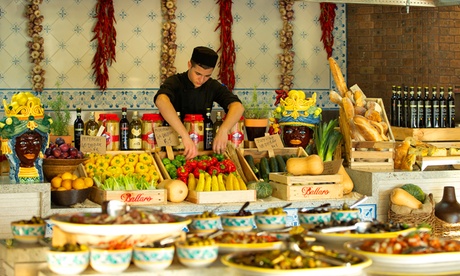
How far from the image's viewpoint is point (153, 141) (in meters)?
6.32

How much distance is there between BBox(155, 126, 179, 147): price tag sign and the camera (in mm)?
6215

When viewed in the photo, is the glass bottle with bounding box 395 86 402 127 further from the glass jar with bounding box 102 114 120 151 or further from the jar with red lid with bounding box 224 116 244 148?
the glass jar with bounding box 102 114 120 151

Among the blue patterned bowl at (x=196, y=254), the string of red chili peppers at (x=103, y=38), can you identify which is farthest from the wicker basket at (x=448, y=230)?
the string of red chili peppers at (x=103, y=38)

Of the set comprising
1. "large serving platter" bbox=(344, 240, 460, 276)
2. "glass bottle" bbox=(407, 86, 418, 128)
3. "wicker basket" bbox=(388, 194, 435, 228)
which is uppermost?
"glass bottle" bbox=(407, 86, 418, 128)

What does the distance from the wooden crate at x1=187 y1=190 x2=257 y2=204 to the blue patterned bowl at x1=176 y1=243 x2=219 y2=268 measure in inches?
92.4

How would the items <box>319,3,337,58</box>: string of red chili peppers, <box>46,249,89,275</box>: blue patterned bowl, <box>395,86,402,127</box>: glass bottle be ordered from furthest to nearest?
<box>319,3,337,58</box>: string of red chili peppers
<box>395,86,402,127</box>: glass bottle
<box>46,249,89,275</box>: blue patterned bowl

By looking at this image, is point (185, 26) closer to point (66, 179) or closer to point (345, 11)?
point (345, 11)

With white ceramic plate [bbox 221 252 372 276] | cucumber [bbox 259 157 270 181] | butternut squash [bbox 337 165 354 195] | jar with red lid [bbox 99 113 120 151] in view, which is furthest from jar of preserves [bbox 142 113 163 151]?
white ceramic plate [bbox 221 252 372 276]

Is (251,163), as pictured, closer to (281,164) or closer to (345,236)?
(281,164)

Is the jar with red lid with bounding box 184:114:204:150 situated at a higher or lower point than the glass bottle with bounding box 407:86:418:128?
lower

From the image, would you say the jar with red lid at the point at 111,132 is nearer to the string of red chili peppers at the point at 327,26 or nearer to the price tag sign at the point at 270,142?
the price tag sign at the point at 270,142

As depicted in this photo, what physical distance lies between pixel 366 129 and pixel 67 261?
382 centimetres

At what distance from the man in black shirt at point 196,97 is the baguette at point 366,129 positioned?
1.01m

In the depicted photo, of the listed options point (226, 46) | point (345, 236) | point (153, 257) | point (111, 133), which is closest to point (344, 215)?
point (345, 236)
